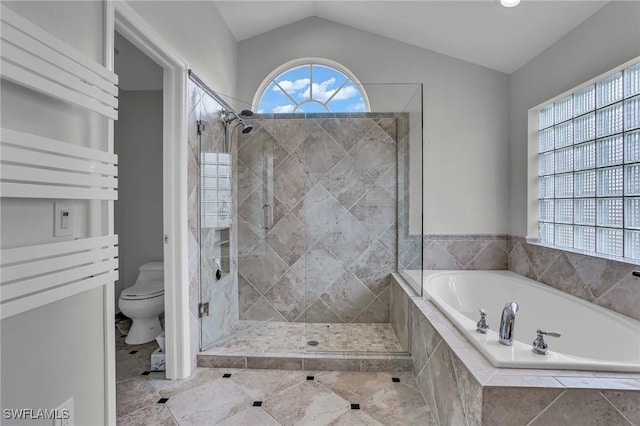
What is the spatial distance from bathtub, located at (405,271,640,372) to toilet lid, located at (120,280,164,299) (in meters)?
2.23

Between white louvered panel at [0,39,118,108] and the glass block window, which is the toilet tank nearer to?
white louvered panel at [0,39,118,108]

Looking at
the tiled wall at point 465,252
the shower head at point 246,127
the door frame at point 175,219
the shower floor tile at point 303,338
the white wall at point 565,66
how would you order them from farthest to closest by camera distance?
the tiled wall at point 465,252, the shower head at point 246,127, the shower floor tile at point 303,338, the door frame at point 175,219, the white wall at point 565,66

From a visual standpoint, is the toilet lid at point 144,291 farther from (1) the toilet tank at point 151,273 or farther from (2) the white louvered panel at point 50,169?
(2) the white louvered panel at point 50,169

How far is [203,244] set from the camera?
227cm

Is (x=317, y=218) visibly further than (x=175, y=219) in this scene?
Yes

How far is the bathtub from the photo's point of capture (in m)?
1.24

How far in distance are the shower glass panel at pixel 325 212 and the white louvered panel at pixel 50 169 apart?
5.36ft

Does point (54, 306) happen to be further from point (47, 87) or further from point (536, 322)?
point (536, 322)

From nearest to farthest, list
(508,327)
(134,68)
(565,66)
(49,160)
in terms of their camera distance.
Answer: (49,160)
(508,327)
(565,66)
(134,68)

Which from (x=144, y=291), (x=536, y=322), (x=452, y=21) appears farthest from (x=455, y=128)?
(x=144, y=291)

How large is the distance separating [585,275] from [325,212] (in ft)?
6.51

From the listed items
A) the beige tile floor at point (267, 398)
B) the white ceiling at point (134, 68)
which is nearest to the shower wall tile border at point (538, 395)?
the beige tile floor at point (267, 398)

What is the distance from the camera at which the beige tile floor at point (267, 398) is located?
5.35ft

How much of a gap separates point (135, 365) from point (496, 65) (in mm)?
4025
